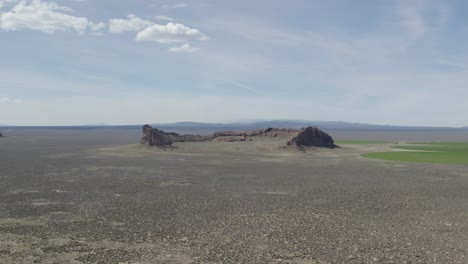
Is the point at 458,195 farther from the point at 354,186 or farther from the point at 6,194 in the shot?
the point at 6,194

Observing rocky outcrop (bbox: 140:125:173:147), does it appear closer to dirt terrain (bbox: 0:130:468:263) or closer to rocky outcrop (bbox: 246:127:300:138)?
rocky outcrop (bbox: 246:127:300:138)

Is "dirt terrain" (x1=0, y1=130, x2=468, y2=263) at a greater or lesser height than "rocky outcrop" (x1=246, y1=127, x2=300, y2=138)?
lesser

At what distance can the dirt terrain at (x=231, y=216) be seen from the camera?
885 inches

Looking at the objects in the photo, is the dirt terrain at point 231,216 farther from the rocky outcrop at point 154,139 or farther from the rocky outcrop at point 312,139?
the rocky outcrop at point 154,139

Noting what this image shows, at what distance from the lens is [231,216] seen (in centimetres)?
3083

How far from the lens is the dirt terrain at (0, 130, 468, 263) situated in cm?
2247

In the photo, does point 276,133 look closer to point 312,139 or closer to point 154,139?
point 312,139

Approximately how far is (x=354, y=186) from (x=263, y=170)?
15782mm

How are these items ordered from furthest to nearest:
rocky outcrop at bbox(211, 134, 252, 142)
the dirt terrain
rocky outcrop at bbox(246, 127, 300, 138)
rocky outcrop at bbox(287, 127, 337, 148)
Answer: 1. rocky outcrop at bbox(246, 127, 300, 138)
2. rocky outcrop at bbox(211, 134, 252, 142)
3. rocky outcrop at bbox(287, 127, 337, 148)
4. the dirt terrain

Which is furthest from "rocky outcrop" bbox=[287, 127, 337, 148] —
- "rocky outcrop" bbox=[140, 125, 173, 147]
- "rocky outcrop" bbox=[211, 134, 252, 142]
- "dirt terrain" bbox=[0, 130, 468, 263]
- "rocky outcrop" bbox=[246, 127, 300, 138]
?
"dirt terrain" bbox=[0, 130, 468, 263]

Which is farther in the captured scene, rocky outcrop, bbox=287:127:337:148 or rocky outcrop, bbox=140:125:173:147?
rocky outcrop, bbox=140:125:173:147

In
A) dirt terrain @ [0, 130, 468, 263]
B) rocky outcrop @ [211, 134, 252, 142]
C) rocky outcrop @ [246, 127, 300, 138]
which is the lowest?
dirt terrain @ [0, 130, 468, 263]

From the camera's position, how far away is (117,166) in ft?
204

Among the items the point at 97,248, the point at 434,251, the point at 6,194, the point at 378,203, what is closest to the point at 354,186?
the point at 378,203
